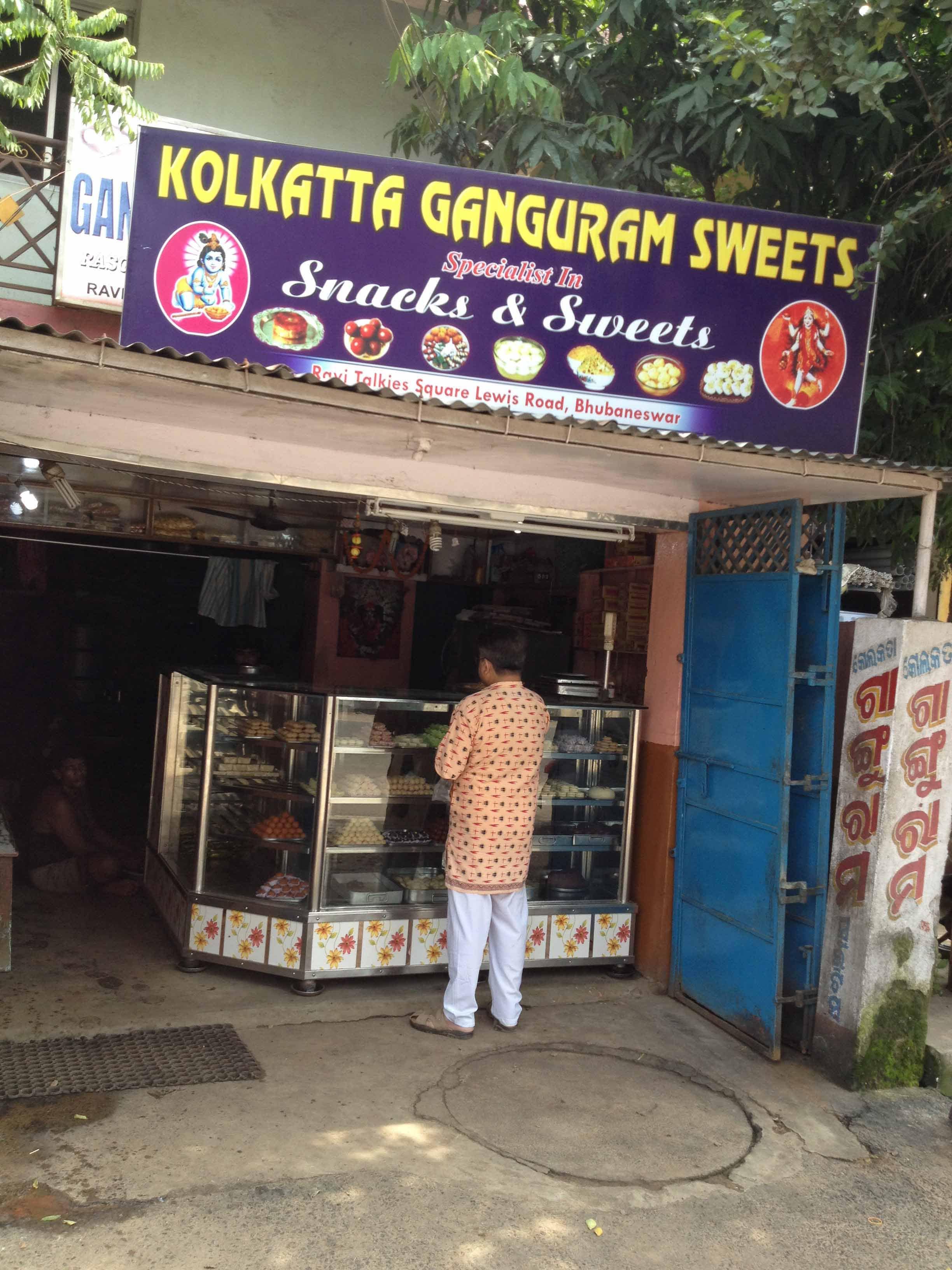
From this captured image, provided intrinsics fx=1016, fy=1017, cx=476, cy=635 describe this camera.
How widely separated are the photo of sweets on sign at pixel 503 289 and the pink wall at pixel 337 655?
3.65 metres

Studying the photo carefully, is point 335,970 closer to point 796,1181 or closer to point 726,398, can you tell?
point 796,1181

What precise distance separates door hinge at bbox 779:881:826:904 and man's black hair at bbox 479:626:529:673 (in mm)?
1713

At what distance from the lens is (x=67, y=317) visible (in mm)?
7133

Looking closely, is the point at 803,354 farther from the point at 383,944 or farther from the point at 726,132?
the point at 383,944

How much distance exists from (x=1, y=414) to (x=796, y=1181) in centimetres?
472

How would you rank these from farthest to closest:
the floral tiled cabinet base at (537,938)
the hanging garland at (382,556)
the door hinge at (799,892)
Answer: the hanging garland at (382,556) → the floral tiled cabinet base at (537,938) → the door hinge at (799,892)

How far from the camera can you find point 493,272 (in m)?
6.23

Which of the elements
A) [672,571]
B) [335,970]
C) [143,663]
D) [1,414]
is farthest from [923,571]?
[143,663]

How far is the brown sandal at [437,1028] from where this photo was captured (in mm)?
5133

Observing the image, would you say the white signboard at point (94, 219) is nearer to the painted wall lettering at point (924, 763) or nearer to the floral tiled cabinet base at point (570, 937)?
the floral tiled cabinet base at point (570, 937)

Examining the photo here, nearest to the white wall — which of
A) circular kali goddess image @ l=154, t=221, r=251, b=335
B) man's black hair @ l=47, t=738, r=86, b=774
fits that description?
circular kali goddess image @ l=154, t=221, r=251, b=335

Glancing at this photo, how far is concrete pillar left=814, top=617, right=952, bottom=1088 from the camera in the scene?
481cm

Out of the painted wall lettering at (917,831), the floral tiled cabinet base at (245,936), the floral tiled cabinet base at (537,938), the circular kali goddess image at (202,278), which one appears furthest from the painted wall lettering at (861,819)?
the circular kali goddess image at (202,278)

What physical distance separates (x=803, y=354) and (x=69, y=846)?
6.05 m
